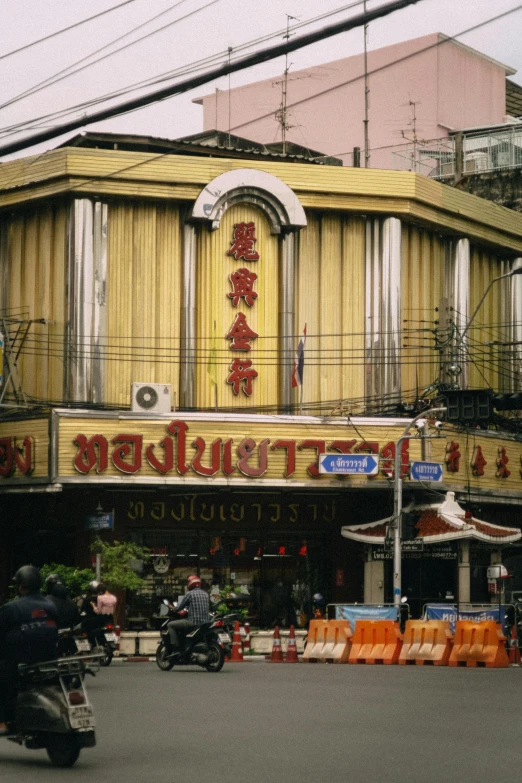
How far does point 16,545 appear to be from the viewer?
39.2m

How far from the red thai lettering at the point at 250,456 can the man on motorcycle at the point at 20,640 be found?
78.7ft

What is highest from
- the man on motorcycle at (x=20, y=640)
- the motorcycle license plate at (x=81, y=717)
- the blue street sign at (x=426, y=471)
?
the blue street sign at (x=426, y=471)

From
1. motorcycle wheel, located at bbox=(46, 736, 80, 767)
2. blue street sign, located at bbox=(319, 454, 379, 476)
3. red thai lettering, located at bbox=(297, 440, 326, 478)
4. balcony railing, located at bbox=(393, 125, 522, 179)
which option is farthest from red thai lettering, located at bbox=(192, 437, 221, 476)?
motorcycle wheel, located at bbox=(46, 736, 80, 767)

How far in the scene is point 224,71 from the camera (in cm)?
1305

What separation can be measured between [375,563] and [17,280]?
1332 cm

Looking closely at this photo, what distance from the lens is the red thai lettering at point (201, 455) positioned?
35.5 m

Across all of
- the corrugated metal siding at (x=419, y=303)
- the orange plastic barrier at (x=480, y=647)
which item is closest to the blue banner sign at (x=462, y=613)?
the orange plastic barrier at (x=480, y=647)

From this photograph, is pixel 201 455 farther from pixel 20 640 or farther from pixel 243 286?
pixel 20 640

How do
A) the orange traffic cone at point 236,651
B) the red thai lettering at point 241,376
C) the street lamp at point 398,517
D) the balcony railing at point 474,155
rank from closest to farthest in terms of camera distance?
the orange traffic cone at point 236,651
the street lamp at point 398,517
the red thai lettering at point 241,376
the balcony railing at point 474,155

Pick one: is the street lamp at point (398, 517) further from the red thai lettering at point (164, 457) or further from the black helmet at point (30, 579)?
the black helmet at point (30, 579)

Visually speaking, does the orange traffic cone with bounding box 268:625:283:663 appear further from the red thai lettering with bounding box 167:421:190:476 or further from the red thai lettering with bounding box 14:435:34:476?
the red thai lettering with bounding box 14:435:34:476

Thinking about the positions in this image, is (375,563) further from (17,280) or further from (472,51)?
(472,51)

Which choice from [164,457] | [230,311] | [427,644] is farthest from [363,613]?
[230,311]

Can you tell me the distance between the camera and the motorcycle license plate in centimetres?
1098
